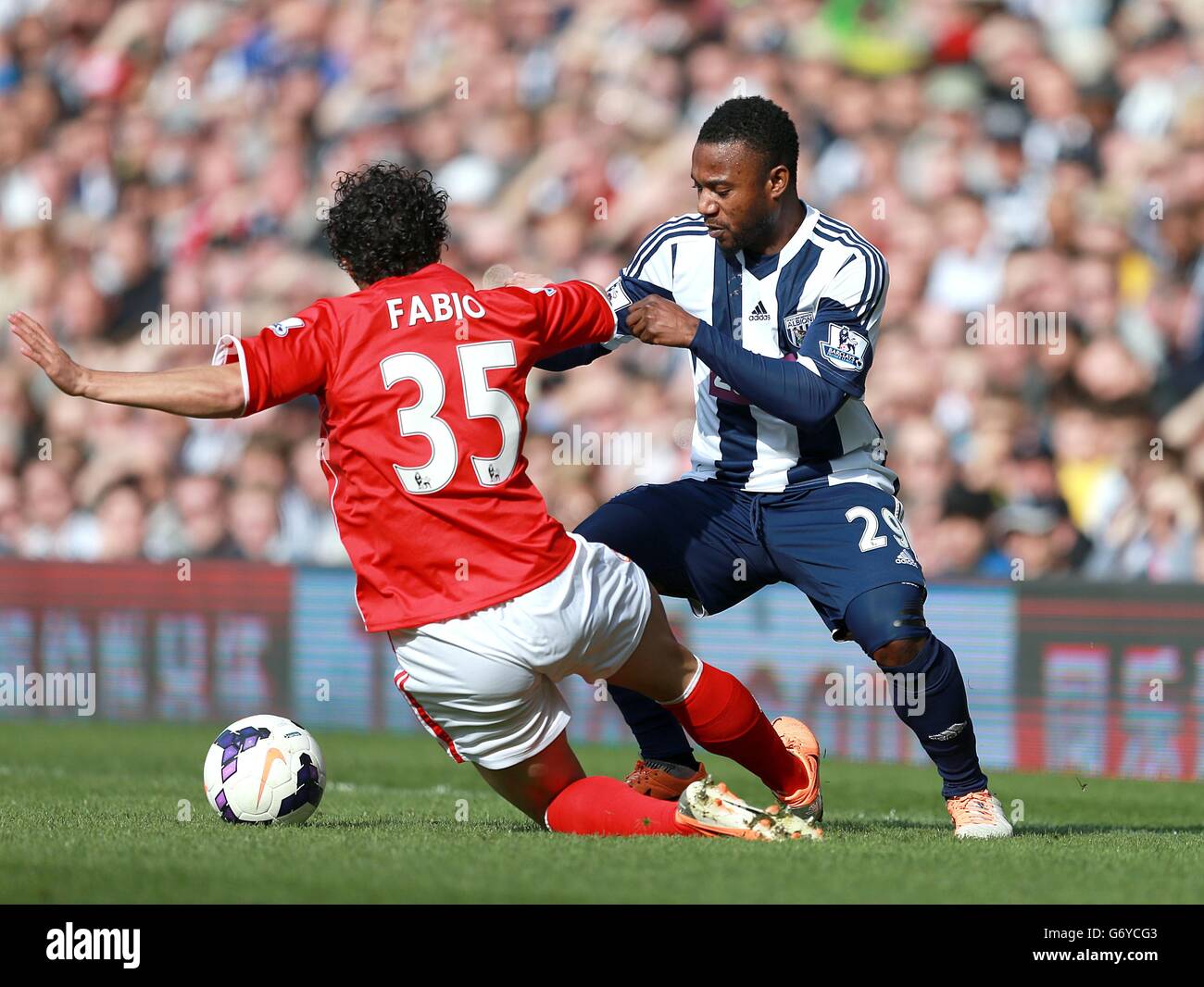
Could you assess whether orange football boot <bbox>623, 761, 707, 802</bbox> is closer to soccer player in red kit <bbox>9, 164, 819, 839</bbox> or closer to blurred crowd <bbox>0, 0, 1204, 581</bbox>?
soccer player in red kit <bbox>9, 164, 819, 839</bbox>

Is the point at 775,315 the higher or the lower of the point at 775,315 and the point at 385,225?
the lower

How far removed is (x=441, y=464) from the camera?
4.96 m

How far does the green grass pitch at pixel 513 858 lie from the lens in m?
4.31

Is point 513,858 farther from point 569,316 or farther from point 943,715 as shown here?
point 943,715

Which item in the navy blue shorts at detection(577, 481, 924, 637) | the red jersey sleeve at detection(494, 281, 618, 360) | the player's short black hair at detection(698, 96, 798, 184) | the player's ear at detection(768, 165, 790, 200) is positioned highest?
the player's short black hair at detection(698, 96, 798, 184)

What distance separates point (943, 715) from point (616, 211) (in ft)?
23.1

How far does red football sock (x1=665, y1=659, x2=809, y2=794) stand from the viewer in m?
5.49

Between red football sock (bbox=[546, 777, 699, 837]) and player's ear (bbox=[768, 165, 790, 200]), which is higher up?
player's ear (bbox=[768, 165, 790, 200])

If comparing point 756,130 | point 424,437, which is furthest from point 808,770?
point 756,130

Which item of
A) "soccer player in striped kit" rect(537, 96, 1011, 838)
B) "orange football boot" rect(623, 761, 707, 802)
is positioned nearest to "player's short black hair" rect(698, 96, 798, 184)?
"soccer player in striped kit" rect(537, 96, 1011, 838)

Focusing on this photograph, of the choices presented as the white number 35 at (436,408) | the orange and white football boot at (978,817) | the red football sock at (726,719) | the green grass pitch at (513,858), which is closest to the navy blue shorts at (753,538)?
the red football sock at (726,719)

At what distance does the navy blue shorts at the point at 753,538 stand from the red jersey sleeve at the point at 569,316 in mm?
1044

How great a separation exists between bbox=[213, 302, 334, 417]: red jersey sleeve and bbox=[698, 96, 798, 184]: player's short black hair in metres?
1.65

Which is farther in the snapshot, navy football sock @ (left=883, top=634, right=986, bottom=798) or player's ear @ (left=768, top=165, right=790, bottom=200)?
player's ear @ (left=768, top=165, right=790, bottom=200)
